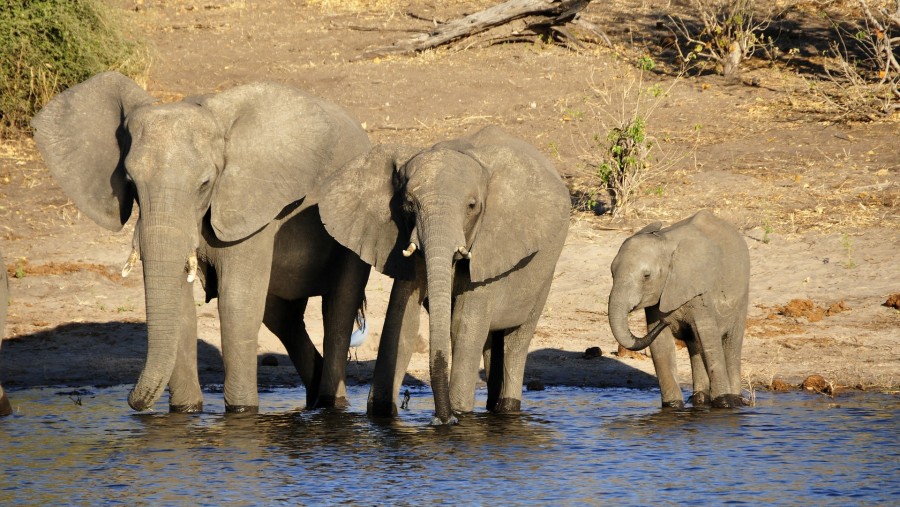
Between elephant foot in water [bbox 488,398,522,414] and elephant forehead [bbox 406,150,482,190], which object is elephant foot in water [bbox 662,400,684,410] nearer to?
elephant foot in water [bbox 488,398,522,414]

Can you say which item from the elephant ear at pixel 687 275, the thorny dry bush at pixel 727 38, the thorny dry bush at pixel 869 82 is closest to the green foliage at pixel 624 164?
the thorny dry bush at pixel 869 82

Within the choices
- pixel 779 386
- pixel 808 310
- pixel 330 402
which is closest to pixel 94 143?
pixel 330 402

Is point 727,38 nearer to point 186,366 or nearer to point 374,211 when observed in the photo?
point 374,211

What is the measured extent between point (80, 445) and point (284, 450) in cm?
127

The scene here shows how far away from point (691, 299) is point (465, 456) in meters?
2.36

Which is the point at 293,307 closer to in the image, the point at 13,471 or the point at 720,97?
the point at 13,471

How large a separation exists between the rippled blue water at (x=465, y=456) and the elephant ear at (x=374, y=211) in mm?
1107

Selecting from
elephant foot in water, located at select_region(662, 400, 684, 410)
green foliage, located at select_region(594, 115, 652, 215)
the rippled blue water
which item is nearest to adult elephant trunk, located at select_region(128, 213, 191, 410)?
the rippled blue water

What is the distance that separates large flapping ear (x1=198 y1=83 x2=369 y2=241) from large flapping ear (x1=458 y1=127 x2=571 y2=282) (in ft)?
3.72

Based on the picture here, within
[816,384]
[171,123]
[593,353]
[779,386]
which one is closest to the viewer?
[171,123]

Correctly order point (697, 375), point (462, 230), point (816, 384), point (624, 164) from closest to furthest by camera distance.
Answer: point (462, 230) < point (697, 375) < point (816, 384) < point (624, 164)

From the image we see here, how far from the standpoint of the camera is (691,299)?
9.41 m

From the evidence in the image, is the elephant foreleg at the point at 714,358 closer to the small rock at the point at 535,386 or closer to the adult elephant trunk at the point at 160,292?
the small rock at the point at 535,386

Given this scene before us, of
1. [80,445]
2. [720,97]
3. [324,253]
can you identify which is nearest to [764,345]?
[324,253]
